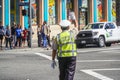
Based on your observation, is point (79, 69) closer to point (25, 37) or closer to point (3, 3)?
point (25, 37)

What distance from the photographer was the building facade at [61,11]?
35.4 m

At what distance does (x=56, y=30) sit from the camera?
38.4 meters

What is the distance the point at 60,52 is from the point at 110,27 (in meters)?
21.2

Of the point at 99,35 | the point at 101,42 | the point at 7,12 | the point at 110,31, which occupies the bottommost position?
the point at 101,42

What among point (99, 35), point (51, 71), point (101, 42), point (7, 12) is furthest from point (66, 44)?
point (7, 12)

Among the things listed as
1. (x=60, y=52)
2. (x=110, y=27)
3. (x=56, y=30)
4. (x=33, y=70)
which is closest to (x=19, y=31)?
(x=110, y=27)

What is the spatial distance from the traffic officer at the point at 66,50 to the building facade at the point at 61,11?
25142 millimetres

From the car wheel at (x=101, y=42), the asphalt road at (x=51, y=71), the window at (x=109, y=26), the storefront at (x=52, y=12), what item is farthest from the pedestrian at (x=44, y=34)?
the asphalt road at (x=51, y=71)

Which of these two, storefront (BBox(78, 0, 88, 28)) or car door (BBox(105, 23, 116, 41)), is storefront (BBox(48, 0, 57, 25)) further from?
car door (BBox(105, 23, 116, 41))

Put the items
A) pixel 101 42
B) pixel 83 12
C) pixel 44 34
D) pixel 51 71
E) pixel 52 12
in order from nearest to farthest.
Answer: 1. pixel 51 71
2. pixel 44 34
3. pixel 101 42
4. pixel 52 12
5. pixel 83 12

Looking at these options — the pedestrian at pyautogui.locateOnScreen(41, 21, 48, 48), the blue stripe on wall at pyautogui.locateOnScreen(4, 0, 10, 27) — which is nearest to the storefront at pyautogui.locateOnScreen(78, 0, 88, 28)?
the blue stripe on wall at pyautogui.locateOnScreen(4, 0, 10, 27)

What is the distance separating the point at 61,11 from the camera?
39062 millimetres

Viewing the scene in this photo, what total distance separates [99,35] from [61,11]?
1021 cm

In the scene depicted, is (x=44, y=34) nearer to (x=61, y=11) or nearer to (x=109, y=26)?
(x=109, y=26)
